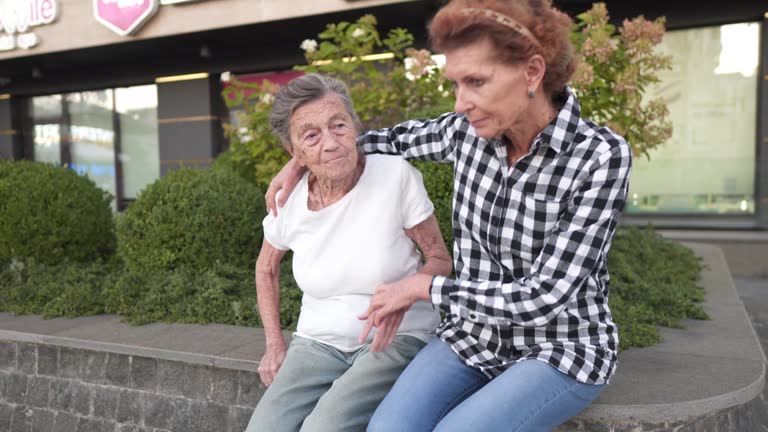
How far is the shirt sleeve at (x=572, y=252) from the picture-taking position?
64.7 inches

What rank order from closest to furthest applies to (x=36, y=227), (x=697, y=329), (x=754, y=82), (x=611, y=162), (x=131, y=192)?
(x=611, y=162)
(x=697, y=329)
(x=36, y=227)
(x=754, y=82)
(x=131, y=192)

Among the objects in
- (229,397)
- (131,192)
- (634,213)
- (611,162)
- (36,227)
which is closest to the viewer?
(611,162)

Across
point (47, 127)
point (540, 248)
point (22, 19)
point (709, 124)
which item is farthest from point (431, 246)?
point (47, 127)

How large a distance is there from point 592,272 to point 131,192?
12542mm

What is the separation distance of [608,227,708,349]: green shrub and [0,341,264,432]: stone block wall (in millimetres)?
1983

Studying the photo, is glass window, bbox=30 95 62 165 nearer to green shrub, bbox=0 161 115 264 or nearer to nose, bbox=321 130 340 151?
green shrub, bbox=0 161 115 264

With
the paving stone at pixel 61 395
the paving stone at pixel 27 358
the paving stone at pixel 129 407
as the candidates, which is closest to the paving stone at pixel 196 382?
the paving stone at pixel 129 407

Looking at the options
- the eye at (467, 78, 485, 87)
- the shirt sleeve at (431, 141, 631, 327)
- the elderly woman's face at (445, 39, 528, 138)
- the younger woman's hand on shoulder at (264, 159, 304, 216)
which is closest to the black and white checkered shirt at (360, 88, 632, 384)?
the shirt sleeve at (431, 141, 631, 327)

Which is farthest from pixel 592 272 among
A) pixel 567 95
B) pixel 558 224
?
pixel 567 95

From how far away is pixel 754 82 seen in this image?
8102 mm

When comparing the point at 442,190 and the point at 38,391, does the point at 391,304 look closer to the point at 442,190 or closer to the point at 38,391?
the point at 442,190

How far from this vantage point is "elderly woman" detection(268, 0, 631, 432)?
1632 mm

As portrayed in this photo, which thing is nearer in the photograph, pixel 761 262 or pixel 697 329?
pixel 697 329

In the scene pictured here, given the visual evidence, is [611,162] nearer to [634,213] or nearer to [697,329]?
[697,329]
